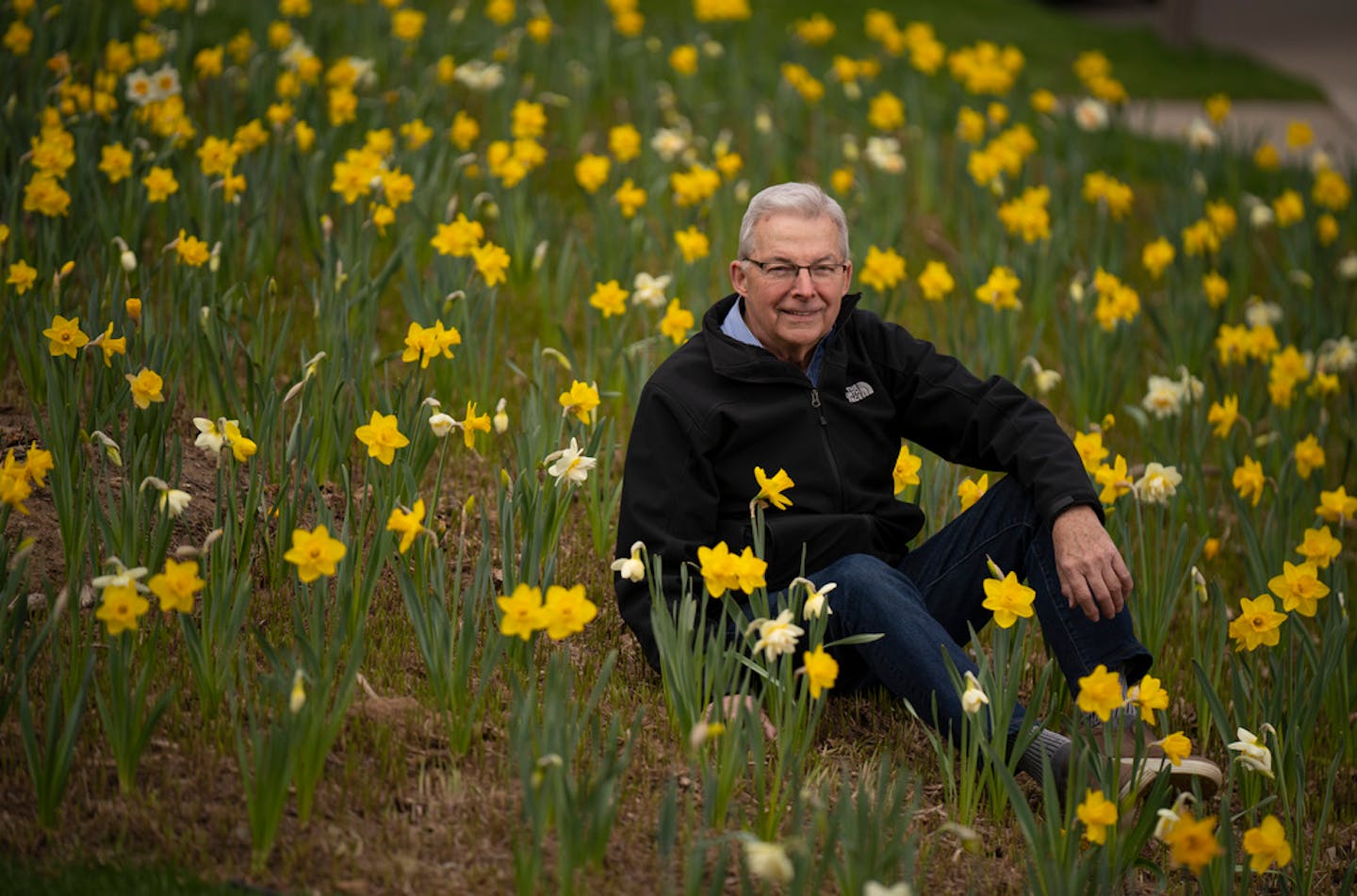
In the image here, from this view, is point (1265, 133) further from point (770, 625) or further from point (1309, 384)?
point (770, 625)

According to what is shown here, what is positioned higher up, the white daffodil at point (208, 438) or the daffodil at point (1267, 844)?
the white daffodil at point (208, 438)

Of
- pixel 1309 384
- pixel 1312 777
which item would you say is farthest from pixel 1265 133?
pixel 1312 777

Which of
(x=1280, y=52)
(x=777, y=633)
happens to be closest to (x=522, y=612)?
(x=777, y=633)

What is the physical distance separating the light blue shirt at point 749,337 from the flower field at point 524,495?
0.81 ft

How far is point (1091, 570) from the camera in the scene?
2.71m

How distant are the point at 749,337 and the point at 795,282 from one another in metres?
0.17

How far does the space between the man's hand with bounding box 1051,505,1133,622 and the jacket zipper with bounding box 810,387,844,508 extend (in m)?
0.44

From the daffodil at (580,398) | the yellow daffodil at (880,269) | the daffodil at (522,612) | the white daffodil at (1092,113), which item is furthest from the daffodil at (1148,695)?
the white daffodil at (1092,113)

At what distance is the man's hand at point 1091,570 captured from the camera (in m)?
2.71

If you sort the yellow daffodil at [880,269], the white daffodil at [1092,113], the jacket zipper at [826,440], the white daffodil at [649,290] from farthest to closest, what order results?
the white daffodil at [1092,113]
the yellow daffodil at [880,269]
the white daffodil at [649,290]
the jacket zipper at [826,440]

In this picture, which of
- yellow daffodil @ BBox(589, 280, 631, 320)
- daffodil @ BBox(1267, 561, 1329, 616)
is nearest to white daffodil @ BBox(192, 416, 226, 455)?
yellow daffodil @ BBox(589, 280, 631, 320)

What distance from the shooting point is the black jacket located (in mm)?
2820

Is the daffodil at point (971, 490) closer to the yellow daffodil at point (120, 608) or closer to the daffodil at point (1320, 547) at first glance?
the daffodil at point (1320, 547)

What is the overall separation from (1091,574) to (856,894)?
0.84 metres
